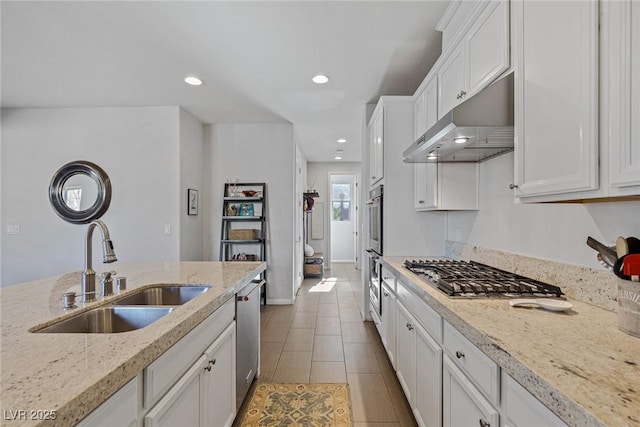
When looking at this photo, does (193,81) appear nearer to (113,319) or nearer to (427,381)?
(113,319)

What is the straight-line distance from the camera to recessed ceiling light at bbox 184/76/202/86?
10.5 ft

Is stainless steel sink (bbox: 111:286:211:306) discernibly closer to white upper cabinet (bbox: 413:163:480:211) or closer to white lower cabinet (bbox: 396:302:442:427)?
white lower cabinet (bbox: 396:302:442:427)

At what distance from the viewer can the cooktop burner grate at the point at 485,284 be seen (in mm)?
1379

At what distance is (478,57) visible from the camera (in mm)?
1646

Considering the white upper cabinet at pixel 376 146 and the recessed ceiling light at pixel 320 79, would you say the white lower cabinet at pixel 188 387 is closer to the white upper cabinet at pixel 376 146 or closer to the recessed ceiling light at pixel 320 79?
the white upper cabinet at pixel 376 146

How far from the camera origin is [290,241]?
462 cm

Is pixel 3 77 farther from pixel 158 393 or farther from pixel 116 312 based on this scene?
pixel 158 393

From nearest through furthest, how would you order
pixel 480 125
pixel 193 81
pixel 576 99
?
pixel 576 99 → pixel 480 125 → pixel 193 81

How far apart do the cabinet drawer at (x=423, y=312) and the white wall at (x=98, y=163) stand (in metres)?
3.07

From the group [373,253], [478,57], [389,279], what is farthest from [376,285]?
[478,57]

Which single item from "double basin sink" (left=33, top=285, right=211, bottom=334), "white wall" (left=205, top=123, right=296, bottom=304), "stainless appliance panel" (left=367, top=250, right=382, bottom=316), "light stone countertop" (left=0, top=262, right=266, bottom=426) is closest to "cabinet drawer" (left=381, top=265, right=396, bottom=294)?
"stainless appliance panel" (left=367, top=250, right=382, bottom=316)

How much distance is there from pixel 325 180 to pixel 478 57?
6281mm

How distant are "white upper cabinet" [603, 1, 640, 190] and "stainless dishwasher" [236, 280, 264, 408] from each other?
5.89 feet

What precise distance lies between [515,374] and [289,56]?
2766 mm
